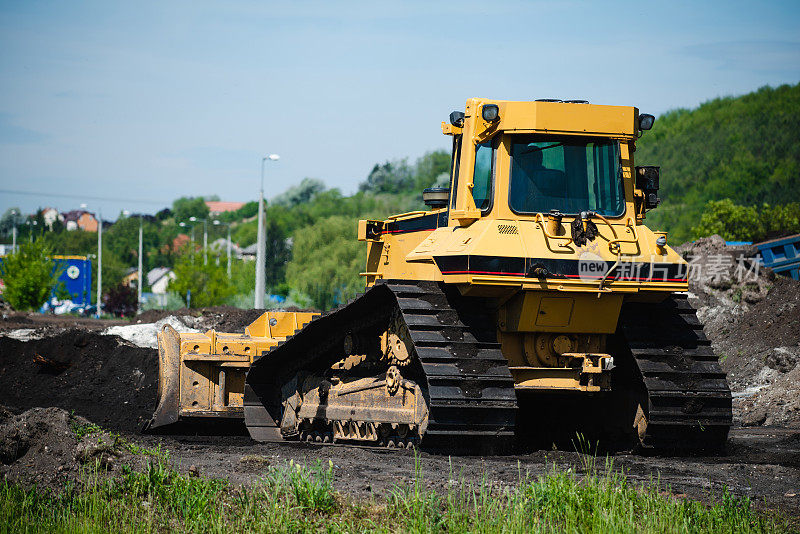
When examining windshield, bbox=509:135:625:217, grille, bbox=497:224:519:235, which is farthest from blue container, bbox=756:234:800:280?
grille, bbox=497:224:519:235

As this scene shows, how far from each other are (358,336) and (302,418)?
4.13ft

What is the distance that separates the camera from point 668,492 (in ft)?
25.2

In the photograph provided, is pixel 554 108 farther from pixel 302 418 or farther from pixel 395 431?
pixel 302 418

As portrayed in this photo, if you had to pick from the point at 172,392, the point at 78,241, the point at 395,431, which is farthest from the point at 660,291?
the point at 78,241

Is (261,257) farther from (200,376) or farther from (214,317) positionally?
(200,376)

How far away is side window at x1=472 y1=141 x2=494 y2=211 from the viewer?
33.7ft

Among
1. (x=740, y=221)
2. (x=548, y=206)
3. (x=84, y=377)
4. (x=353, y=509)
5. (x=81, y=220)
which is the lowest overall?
(x=84, y=377)

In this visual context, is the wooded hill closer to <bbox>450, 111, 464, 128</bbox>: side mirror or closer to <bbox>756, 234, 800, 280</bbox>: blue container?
<bbox>756, 234, 800, 280</bbox>: blue container

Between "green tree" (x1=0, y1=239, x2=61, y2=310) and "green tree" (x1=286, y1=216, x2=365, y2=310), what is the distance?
511 inches

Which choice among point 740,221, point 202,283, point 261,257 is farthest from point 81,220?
point 261,257

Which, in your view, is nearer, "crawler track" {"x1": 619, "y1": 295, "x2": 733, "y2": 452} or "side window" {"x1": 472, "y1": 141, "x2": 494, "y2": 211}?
"crawler track" {"x1": 619, "y1": 295, "x2": 733, "y2": 452}

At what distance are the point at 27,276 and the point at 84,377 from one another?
115 ft

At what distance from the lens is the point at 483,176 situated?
10383 millimetres

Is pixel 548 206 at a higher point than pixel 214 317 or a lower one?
higher
